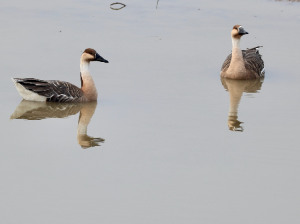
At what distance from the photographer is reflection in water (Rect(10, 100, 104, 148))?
1020 cm

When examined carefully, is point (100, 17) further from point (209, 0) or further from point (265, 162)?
point (265, 162)

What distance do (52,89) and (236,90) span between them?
441 cm

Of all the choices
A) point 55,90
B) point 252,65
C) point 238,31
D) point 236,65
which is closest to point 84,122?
point 55,90

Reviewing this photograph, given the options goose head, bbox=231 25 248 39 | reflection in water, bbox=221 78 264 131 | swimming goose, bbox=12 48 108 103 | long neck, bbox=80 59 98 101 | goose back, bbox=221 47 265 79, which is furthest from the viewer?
goose back, bbox=221 47 265 79

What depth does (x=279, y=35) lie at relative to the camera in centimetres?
1745

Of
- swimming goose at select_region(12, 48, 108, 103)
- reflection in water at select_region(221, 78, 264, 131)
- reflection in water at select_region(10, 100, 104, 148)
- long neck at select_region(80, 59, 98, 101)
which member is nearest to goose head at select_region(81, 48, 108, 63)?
swimming goose at select_region(12, 48, 108, 103)

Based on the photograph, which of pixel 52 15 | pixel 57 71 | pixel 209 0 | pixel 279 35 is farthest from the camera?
pixel 209 0

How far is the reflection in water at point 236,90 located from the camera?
33.5 feet

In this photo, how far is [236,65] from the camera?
1371 centimetres

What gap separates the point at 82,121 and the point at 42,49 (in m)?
5.15

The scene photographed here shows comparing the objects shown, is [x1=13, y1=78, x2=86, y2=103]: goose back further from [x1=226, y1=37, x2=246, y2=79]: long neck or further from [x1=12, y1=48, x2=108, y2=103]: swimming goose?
[x1=226, y1=37, x2=246, y2=79]: long neck

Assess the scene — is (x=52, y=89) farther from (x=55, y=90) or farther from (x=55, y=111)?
(x=55, y=111)

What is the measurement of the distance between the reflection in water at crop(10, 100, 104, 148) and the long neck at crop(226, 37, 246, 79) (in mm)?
4054

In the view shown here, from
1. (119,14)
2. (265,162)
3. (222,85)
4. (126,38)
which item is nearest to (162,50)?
(126,38)
